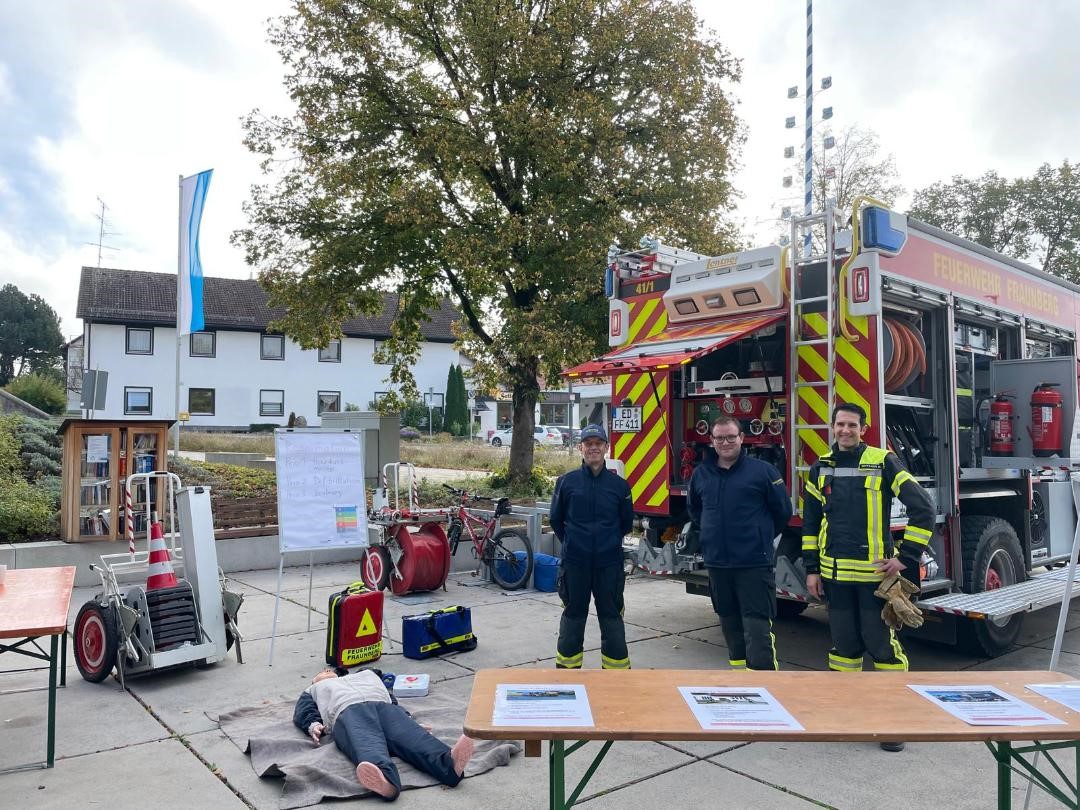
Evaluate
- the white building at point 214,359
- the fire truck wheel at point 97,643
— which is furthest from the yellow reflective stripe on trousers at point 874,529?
the white building at point 214,359

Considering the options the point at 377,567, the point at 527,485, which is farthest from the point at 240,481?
the point at 377,567

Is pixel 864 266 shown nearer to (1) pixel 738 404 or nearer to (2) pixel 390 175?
(1) pixel 738 404

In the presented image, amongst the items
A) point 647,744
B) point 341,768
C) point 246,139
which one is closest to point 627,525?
point 647,744

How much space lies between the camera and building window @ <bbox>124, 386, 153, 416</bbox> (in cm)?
3794

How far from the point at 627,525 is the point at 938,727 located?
3010 mm

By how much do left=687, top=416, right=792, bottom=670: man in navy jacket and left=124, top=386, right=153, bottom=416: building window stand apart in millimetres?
37760

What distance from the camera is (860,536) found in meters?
4.75

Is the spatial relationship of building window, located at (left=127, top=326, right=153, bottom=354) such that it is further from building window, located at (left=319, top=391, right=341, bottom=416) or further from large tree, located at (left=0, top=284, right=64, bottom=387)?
large tree, located at (left=0, top=284, right=64, bottom=387)

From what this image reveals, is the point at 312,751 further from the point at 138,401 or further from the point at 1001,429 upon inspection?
the point at 138,401

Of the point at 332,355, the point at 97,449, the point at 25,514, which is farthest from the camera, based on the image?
the point at 332,355

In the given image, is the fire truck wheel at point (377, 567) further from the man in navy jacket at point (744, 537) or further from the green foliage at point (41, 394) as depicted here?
the green foliage at point (41, 394)

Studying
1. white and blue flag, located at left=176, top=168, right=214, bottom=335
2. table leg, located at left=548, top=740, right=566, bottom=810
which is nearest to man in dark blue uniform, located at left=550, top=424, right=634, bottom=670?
table leg, located at left=548, top=740, right=566, bottom=810

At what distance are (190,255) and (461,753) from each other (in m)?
12.7

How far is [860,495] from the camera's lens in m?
4.79
